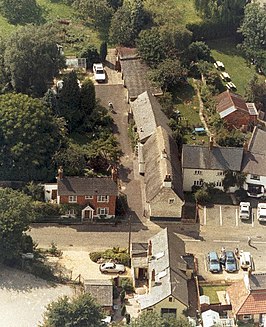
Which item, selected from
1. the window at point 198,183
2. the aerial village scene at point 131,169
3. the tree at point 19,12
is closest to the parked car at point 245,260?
the aerial village scene at point 131,169

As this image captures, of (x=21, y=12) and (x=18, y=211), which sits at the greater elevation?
(x=21, y=12)

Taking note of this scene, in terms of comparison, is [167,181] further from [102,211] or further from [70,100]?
[70,100]

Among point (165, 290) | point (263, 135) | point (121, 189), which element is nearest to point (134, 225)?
point (121, 189)

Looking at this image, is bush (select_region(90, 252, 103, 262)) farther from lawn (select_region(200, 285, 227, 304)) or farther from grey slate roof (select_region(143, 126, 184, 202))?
lawn (select_region(200, 285, 227, 304))

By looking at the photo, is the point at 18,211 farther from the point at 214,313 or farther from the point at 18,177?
the point at 214,313

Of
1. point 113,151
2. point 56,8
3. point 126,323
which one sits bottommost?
point 126,323

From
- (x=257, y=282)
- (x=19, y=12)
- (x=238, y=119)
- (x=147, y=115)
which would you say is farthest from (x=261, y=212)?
(x=19, y=12)
